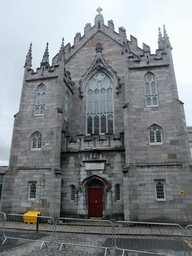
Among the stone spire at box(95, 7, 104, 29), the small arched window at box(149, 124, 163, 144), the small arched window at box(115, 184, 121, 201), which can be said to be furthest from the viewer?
the stone spire at box(95, 7, 104, 29)

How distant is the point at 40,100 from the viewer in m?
18.3

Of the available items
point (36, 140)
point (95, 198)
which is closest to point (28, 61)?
point (36, 140)

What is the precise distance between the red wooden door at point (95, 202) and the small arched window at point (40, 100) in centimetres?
823

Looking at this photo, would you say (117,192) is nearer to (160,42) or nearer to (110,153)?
(110,153)

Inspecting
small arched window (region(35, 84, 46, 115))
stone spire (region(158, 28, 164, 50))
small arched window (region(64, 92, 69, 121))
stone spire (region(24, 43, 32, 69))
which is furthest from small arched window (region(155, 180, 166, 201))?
stone spire (region(24, 43, 32, 69))

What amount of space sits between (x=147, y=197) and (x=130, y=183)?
1510 millimetres

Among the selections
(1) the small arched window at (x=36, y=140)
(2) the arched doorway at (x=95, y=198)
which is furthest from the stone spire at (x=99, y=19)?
(2) the arched doorway at (x=95, y=198)

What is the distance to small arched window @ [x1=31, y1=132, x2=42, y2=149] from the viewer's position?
55.4 ft

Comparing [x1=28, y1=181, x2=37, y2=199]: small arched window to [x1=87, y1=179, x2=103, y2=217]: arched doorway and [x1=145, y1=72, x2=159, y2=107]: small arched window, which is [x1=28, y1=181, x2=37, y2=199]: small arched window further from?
[x1=145, y1=72, x2=159, y2=107]: small arched window

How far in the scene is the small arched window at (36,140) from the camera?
16.9 metres

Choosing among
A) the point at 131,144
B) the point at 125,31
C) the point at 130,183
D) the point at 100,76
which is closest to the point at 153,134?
the point at 131,144

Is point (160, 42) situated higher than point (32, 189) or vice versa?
point (160, 42)

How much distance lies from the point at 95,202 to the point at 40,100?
10199mm

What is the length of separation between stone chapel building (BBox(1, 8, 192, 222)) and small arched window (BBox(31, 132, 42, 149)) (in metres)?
0.02
